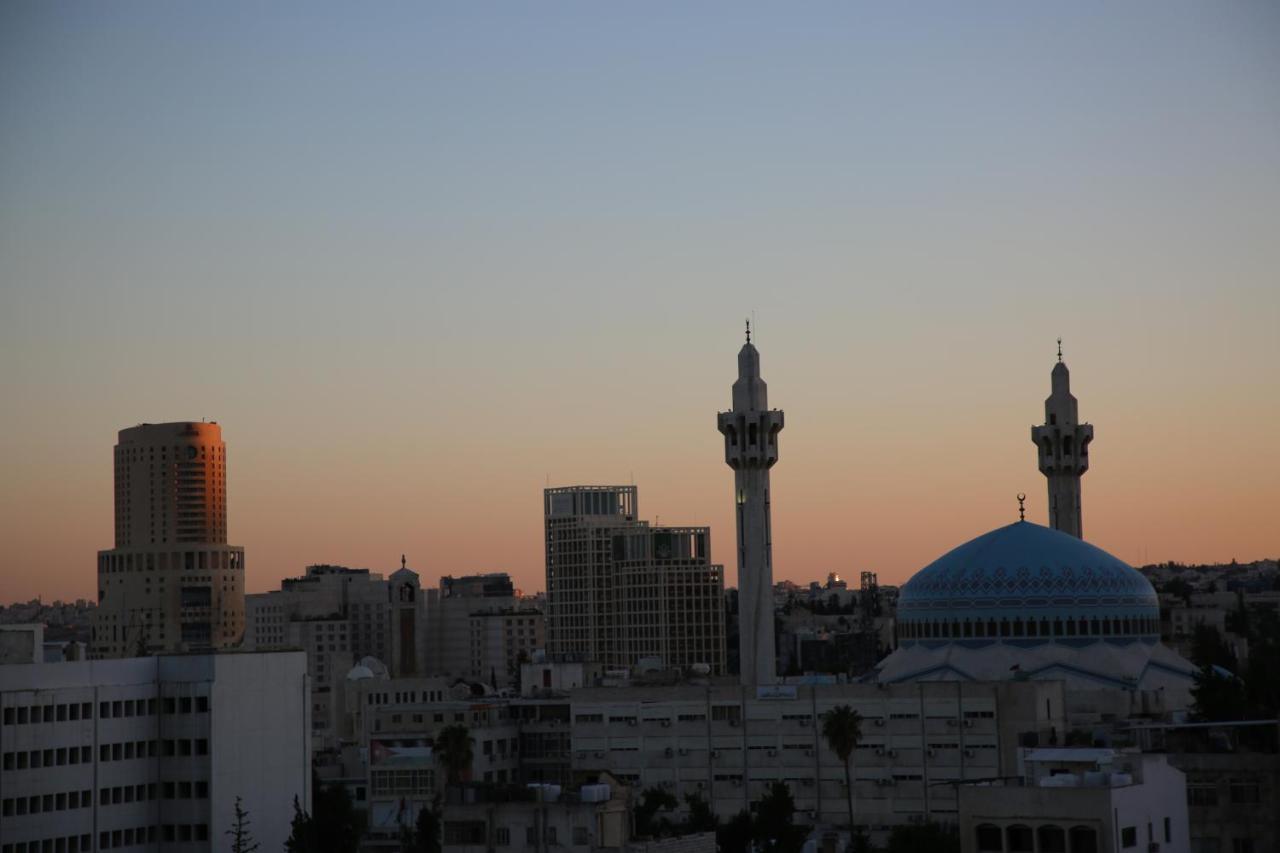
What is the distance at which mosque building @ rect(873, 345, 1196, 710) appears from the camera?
293 feet

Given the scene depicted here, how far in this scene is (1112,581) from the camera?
3605 inches

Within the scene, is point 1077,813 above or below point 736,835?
above

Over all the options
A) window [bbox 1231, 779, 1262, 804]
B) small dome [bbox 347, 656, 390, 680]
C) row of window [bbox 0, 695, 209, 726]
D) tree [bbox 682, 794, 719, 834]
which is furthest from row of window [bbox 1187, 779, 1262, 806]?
small dome [bbox 347, 656, 390, 680]

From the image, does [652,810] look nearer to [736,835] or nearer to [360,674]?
[736,835]

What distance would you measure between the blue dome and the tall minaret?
22.3 feet

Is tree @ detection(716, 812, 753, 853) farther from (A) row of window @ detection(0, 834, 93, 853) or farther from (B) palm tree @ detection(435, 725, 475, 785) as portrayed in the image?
(A) row of window @ detection(0, 834, 93, 853)

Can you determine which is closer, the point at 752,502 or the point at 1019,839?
the point at 1019,839

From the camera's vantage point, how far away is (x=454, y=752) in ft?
276

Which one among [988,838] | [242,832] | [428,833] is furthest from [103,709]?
[988,838]

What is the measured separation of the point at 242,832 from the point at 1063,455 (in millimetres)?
47245

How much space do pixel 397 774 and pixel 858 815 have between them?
677 inches

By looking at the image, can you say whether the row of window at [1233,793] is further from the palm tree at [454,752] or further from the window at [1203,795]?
the palm tree at [454,752]

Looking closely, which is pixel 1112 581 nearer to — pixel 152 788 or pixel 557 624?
pixel 152 788

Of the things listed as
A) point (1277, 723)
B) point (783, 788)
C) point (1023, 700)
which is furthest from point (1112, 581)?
point (1277, 723)
